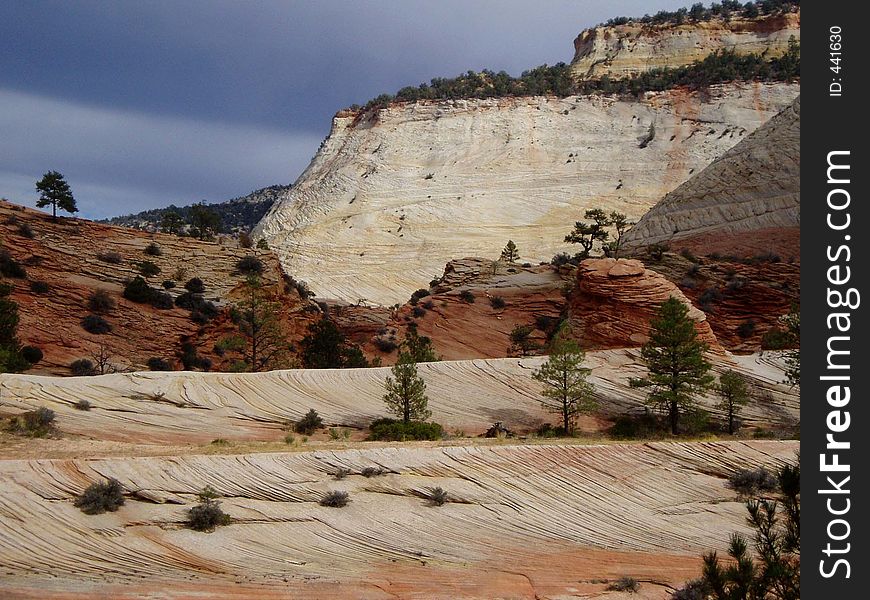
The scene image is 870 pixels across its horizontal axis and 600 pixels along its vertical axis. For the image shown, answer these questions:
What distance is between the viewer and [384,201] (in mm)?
85062

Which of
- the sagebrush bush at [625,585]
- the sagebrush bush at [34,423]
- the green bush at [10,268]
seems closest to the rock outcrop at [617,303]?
the sagebrush bush at [625,585]

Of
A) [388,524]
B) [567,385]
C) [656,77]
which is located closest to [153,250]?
[567,385]

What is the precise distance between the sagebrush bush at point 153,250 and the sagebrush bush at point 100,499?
3568 centimetres

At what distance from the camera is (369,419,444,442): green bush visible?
22328mm

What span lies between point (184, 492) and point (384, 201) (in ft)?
240

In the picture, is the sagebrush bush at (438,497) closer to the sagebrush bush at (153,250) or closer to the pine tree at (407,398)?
the pine tree at (407,398)

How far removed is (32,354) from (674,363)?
106ft

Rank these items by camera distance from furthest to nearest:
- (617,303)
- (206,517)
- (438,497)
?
1. (617,303)
2. (438,497)
3. (206,517)

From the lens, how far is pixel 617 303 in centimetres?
3550

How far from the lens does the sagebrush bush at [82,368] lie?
32719 millimetres

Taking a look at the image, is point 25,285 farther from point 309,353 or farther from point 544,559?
point 544,559

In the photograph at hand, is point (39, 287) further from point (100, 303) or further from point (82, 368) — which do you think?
point (82, 368)

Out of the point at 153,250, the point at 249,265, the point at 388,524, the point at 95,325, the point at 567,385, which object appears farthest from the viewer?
the point at 249,265

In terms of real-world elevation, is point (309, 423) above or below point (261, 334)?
below
